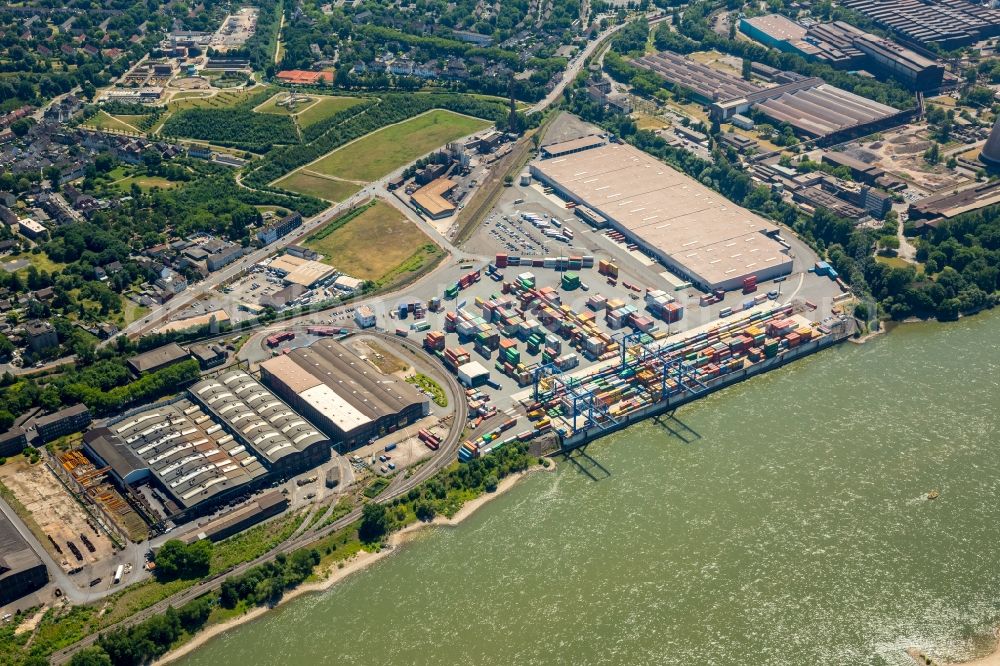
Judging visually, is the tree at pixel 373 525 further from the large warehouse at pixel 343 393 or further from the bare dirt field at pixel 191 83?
the bare dirt field at pixel 191 83

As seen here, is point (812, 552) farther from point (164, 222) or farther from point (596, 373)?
point (164, 222)

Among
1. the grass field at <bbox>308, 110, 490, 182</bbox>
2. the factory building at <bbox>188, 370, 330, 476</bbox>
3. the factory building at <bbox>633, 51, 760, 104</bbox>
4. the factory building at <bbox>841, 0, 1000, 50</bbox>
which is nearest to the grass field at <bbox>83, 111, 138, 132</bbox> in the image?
the grass field at <bbox>308, 110, 490, 182</bbox>

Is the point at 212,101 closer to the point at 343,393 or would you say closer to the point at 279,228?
the point at 279,228

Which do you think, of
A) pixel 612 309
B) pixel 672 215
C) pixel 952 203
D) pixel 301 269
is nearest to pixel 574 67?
pixel 672 215

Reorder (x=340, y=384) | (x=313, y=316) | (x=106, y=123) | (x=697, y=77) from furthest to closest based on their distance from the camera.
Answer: (x=697, y=77) → (x=106, y=123) → (x=313, y=316) → (x=340, y=384)

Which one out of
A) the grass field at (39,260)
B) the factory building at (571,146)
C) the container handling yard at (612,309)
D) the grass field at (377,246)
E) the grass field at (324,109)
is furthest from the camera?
the grass field at (324,109)

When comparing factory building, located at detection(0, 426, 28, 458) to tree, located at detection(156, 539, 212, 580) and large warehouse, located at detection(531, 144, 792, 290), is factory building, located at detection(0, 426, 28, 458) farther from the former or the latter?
large warehouse, located at detection(531, 144, 792, 290)

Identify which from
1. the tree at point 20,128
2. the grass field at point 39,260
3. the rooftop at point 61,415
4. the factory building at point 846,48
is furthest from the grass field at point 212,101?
the factory building at point 846,48
